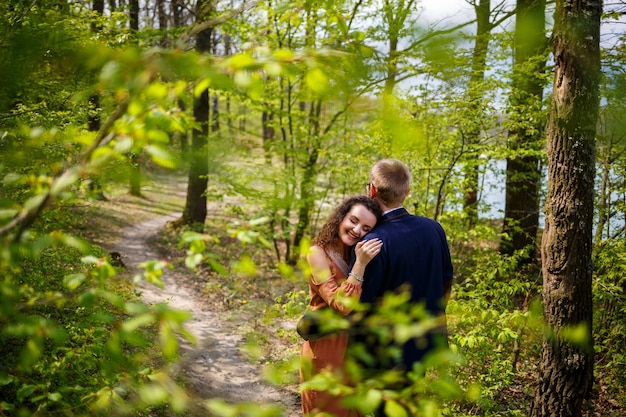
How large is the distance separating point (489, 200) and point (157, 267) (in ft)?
30.6

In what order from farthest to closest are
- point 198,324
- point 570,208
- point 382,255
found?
point 198,324 < point 570,208 < point 382,255

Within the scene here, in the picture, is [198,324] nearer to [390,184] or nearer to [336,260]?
[336,260]

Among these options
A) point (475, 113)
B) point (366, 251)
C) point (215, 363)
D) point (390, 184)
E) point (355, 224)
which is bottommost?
point (215, 363)

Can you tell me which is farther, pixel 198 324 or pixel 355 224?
pixel 198 324

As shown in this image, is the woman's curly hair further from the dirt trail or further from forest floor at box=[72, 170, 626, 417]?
the dirt trail

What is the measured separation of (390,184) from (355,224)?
0.41 metres

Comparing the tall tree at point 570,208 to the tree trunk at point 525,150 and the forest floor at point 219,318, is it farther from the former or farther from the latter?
the tree trunk at point 525,150

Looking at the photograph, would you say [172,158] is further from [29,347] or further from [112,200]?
[112,200]

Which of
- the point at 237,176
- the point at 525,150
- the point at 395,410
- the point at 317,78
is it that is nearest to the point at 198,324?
the point at 237,176

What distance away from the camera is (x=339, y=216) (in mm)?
3064

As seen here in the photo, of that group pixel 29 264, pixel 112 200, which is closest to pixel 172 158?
pixel 29 264

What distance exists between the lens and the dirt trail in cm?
547

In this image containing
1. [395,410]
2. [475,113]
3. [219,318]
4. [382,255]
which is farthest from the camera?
[219,318]

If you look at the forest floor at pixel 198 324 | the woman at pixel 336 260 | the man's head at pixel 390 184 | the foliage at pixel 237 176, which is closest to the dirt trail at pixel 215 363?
the forest floor at pixel 198 324
